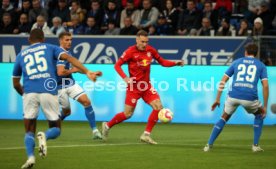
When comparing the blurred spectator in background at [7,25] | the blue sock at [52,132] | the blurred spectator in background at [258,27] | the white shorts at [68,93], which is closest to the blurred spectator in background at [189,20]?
the blurred spectator in background at [258,27]

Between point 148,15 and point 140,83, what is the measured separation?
9261 millimetres

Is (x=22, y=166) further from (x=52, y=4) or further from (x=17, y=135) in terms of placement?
(x=52, y=4)

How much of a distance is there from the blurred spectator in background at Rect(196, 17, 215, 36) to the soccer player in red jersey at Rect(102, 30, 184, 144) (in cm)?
781

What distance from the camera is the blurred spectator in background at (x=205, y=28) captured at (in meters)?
23.9

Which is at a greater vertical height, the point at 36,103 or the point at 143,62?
the point at 36,103

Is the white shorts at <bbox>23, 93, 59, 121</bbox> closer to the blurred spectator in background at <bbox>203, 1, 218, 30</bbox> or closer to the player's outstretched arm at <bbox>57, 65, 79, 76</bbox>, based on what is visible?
the player's outstretched arm at <bbox>57, 65, 79, 76</bbox>

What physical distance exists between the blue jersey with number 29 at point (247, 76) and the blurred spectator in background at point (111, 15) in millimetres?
11459

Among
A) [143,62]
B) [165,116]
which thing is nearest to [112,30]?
[143,62]

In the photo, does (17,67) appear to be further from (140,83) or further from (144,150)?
(140,83)

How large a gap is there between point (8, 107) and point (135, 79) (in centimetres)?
643

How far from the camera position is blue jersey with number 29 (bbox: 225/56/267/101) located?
46.5 ft

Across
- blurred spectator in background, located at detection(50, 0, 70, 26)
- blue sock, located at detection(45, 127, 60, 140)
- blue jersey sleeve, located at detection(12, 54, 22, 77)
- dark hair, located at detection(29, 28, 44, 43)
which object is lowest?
blue sock, located at detection(45, 127, 60, 140)

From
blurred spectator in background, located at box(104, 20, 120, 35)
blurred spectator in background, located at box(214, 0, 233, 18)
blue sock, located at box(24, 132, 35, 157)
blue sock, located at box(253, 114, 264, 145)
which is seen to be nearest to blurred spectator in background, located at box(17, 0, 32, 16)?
blurred spectator in background, located at box(104, 20, 120, 35)

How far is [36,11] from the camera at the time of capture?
2617 cm
